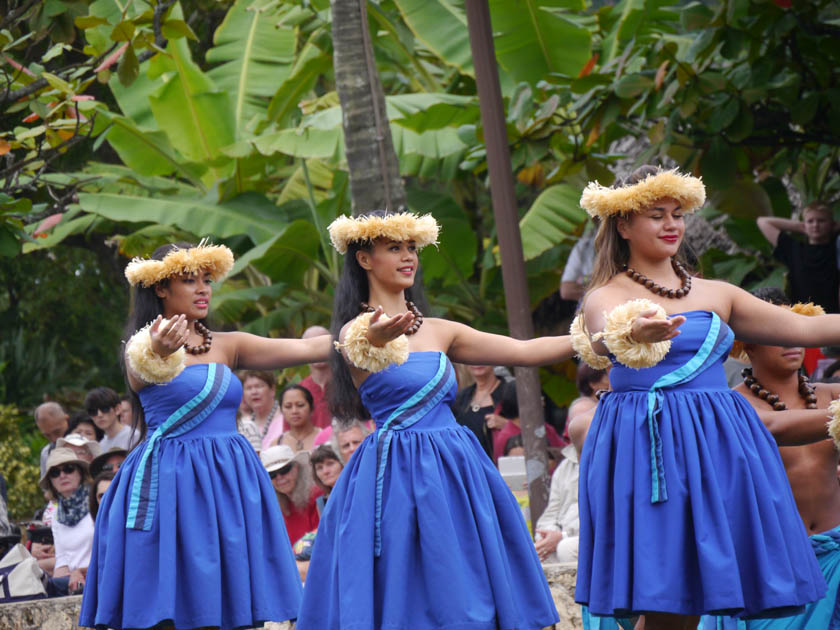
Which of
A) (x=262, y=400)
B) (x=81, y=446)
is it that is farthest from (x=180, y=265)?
(x=81, y=446)

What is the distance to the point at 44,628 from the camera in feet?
18.1

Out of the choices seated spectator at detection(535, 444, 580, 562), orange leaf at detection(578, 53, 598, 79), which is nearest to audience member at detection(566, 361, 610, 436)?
seated spectator at detection(535, 444, 580, 562)

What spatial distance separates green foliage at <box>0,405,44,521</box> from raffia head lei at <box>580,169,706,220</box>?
993cm

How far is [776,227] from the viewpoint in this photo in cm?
830

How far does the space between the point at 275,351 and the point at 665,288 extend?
5.78 feet

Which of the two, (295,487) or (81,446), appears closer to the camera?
(295,487)

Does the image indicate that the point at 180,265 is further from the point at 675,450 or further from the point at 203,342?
the point at 675,450

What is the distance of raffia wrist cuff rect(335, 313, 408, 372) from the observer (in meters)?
4.20

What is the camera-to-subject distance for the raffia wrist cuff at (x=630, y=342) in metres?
3.81

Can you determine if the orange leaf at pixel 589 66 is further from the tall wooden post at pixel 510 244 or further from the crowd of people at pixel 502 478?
the crowd of people at pixel 502 478

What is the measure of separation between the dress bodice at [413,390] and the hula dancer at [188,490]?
505mm

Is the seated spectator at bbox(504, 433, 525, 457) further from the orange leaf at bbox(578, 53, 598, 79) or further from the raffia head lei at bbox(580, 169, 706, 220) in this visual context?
the orange leaf at bbox(578, 53, 598, 79)

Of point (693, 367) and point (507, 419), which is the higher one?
point (693, 367)

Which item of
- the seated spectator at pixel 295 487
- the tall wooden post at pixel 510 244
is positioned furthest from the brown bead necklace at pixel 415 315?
the seated spectator at pixel 295 487
